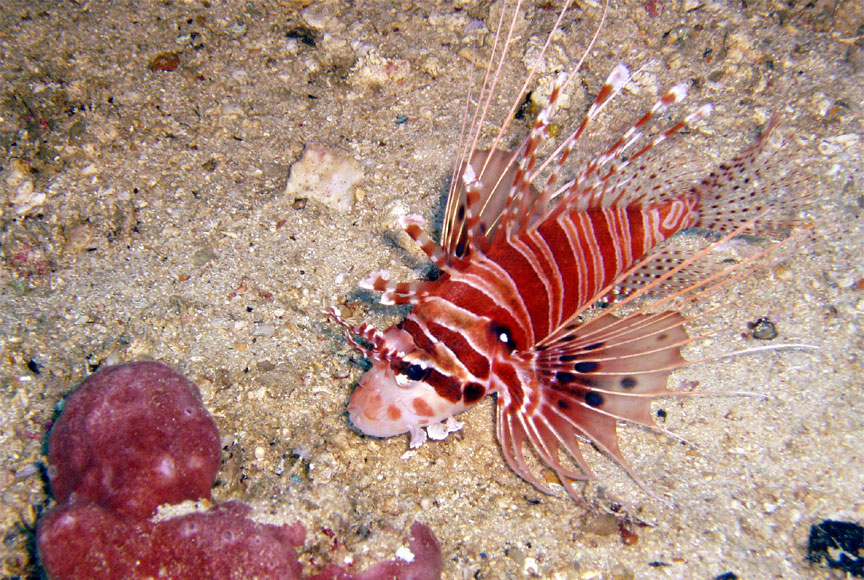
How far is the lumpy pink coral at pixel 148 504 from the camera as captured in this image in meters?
2.22

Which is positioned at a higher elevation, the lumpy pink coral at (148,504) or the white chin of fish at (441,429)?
the white chin of fish at (441,429)

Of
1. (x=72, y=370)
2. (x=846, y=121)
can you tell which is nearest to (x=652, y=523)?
(x=72, y=370)

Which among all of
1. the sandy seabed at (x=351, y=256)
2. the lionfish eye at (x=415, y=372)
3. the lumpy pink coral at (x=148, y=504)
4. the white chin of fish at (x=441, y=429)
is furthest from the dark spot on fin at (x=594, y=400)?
the lumpy pink coral at (x=148, y=504)

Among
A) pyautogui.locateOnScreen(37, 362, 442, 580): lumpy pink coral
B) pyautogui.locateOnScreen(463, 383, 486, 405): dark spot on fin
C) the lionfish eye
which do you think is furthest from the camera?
pyautogui.locateOnScreen(463, 383, 486, 405): dark spot on fin

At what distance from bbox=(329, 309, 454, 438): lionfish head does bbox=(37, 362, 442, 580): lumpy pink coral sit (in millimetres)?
582

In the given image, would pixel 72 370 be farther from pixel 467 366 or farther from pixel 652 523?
pixel 652 523

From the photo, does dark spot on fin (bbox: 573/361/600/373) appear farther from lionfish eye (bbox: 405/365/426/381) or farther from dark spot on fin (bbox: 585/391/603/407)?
lionfish eye (bbox: 405/365/426/381)

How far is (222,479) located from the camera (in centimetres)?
286

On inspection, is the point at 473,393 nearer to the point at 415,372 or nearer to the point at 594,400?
the point at 415,372

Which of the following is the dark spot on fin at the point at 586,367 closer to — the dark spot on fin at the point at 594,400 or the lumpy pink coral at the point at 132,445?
the dark spot on fin at the point at 594,400

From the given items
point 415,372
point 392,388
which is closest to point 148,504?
point 392,388

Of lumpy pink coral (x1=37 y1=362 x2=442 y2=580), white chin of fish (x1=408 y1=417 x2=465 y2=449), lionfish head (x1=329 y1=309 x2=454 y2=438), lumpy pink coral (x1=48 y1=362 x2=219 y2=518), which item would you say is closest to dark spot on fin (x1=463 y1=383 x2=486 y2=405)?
lionfish head (x1=329 y1=309 x2=454 y2=438)

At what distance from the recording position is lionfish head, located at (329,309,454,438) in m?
2.84

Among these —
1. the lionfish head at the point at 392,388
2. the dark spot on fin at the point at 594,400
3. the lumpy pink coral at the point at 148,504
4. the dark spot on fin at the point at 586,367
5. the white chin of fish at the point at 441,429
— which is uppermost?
A: the dark spot on fin at the point at 586,367
